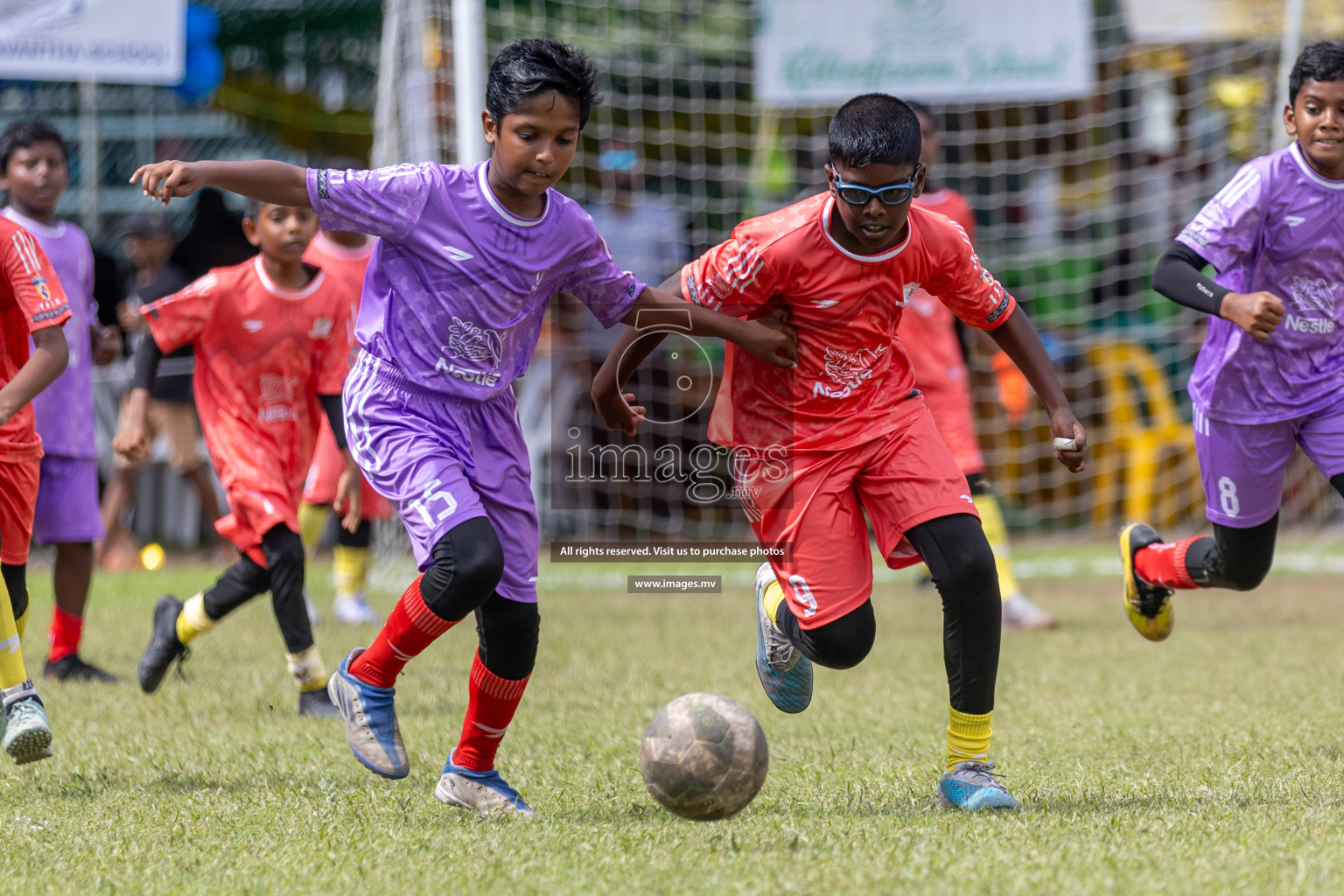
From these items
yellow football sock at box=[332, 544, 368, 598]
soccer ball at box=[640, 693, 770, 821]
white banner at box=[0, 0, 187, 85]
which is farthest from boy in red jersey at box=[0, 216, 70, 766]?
white banner at box=[0, 0, 187, 85]

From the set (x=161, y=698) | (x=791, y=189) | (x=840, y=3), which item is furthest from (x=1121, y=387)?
(x=161, y=698)

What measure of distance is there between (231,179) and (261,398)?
227 centimetres

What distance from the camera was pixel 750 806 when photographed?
12.3 ft

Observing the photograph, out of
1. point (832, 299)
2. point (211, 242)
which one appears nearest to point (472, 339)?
point (832, 299)

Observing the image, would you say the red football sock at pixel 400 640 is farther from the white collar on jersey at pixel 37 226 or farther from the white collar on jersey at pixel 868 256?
the white collar on jersey at pixel 37 226

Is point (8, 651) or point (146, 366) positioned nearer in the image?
point (8, 651)

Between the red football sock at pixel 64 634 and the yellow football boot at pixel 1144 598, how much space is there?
4.23 metres

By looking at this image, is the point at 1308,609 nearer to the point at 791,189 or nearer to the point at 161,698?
the point at 791,189

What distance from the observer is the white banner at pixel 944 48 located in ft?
32.2

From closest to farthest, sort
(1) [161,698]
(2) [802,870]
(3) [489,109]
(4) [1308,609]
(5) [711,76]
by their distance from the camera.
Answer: (2) [802,870], (3) [489,109], (1) [161,698], (4) [1308,609], (5) [711,76]

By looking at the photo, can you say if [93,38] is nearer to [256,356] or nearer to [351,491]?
[256,356]

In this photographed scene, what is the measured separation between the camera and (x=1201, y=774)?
396 centimetres

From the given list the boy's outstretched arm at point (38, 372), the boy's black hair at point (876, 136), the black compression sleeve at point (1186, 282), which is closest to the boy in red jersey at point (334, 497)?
the boy's outstretched arm at point (38, 372)

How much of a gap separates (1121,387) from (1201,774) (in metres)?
7.41
